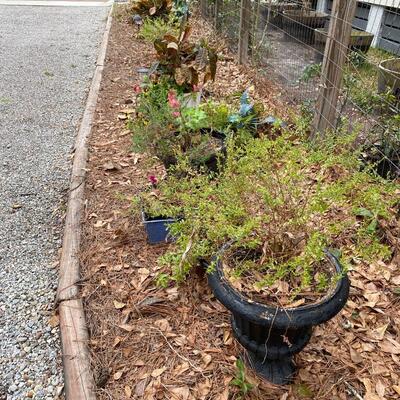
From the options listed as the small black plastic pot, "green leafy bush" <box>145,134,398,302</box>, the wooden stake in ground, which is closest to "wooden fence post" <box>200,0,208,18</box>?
the wooden stake in ground

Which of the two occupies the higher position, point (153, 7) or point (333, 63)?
point (333, 63)

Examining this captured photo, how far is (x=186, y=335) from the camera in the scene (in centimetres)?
205

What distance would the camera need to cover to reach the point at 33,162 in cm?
382

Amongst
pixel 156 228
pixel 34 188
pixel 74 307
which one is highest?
pixel 156 228

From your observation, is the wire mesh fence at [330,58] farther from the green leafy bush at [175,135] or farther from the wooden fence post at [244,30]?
the green leafy bush at [175,135]

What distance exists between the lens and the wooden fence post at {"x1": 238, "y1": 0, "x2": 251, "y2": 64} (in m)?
5.33

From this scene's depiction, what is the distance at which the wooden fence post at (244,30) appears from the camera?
210 inches

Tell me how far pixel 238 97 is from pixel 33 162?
2141mm

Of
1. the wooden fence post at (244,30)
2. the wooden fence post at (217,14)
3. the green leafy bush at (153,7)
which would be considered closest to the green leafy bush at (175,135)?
the wooden fence post at (244,30)

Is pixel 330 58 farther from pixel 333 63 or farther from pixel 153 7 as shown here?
pixel 153 7

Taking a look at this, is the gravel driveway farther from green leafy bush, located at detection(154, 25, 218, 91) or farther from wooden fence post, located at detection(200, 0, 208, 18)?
wooden fence post, located at detection(200, 0, 208, 18)

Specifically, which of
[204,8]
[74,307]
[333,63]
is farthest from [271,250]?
[204,8]

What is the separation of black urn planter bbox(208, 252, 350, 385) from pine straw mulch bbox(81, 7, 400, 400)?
82 mm

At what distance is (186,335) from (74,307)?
623mm
